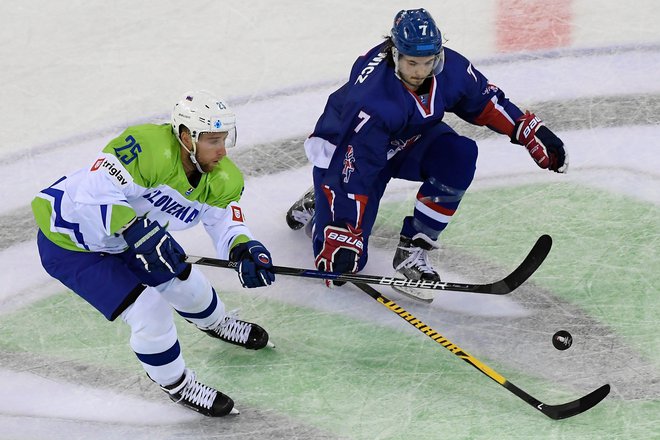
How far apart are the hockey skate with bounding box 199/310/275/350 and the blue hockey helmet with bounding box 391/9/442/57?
112 centimetres

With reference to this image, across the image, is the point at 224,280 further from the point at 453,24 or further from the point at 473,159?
the point at 453,24

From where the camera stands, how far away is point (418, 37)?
372cm

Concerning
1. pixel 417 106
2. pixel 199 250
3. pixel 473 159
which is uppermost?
pixel 417 106

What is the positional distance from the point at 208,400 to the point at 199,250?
103cm

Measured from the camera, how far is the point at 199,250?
453 cm

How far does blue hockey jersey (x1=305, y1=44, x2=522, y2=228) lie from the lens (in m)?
3.85

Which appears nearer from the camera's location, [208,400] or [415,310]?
[208,400]

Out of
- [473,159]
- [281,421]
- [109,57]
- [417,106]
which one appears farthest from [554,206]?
[109,57]

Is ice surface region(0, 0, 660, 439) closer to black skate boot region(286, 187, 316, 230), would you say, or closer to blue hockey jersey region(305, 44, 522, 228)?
black skate boot region(286, 187, 316, 230)

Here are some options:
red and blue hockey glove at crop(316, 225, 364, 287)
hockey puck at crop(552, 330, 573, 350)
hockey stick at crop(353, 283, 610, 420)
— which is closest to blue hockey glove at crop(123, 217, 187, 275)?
red and blue hockey glove at crop(316, 225, 364, 287)

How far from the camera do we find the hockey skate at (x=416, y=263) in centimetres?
414

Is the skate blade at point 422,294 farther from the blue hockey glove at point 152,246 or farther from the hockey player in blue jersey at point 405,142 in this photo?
the blue hockey glove at point 152,246

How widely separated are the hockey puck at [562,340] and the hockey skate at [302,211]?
48.7 inches

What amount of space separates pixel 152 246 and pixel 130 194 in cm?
19
